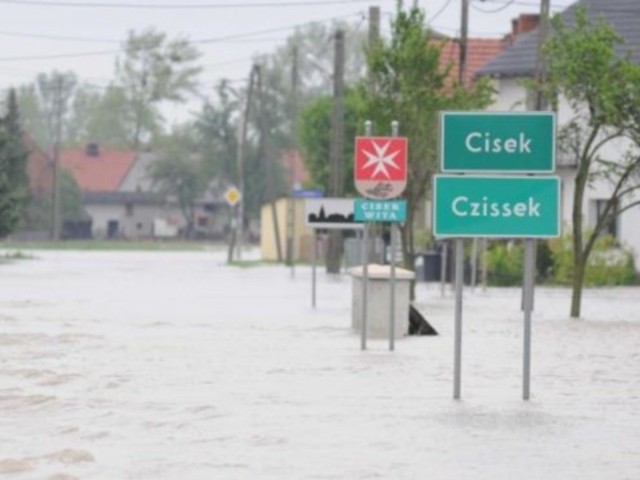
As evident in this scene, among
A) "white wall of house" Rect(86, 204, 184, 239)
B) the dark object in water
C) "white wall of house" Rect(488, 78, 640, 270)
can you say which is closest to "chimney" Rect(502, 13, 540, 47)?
"white wall of house" Rect(488, 78, 640, 270)

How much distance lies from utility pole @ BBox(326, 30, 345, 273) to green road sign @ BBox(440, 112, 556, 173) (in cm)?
3829

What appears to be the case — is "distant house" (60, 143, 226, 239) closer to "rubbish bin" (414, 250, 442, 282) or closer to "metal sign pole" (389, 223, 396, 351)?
"rubbish bin" (414, 250, 442, 282)

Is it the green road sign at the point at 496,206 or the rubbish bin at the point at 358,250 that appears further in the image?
the rubbish bin at the point at 358,250

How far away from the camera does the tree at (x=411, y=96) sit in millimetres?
40031

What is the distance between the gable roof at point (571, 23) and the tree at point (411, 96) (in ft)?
66.8

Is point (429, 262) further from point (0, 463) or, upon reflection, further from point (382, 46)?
point (0, 463)

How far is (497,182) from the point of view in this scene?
1811 centimetres

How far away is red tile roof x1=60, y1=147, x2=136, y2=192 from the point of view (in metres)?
152

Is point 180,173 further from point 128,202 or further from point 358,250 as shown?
point 358,250

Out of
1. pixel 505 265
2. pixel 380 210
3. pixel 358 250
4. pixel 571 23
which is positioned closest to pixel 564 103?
pixel 505 265

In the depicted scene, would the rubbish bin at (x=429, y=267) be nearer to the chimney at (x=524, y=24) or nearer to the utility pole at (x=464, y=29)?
the utility pole at (x=464, y=29)

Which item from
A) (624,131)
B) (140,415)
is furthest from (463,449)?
(624,131)

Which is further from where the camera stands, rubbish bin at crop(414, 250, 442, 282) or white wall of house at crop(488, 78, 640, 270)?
white wall of house at crop(488, 78, 640, 270)

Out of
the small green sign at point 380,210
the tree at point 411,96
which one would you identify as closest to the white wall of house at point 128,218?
the tree at point 411,96
